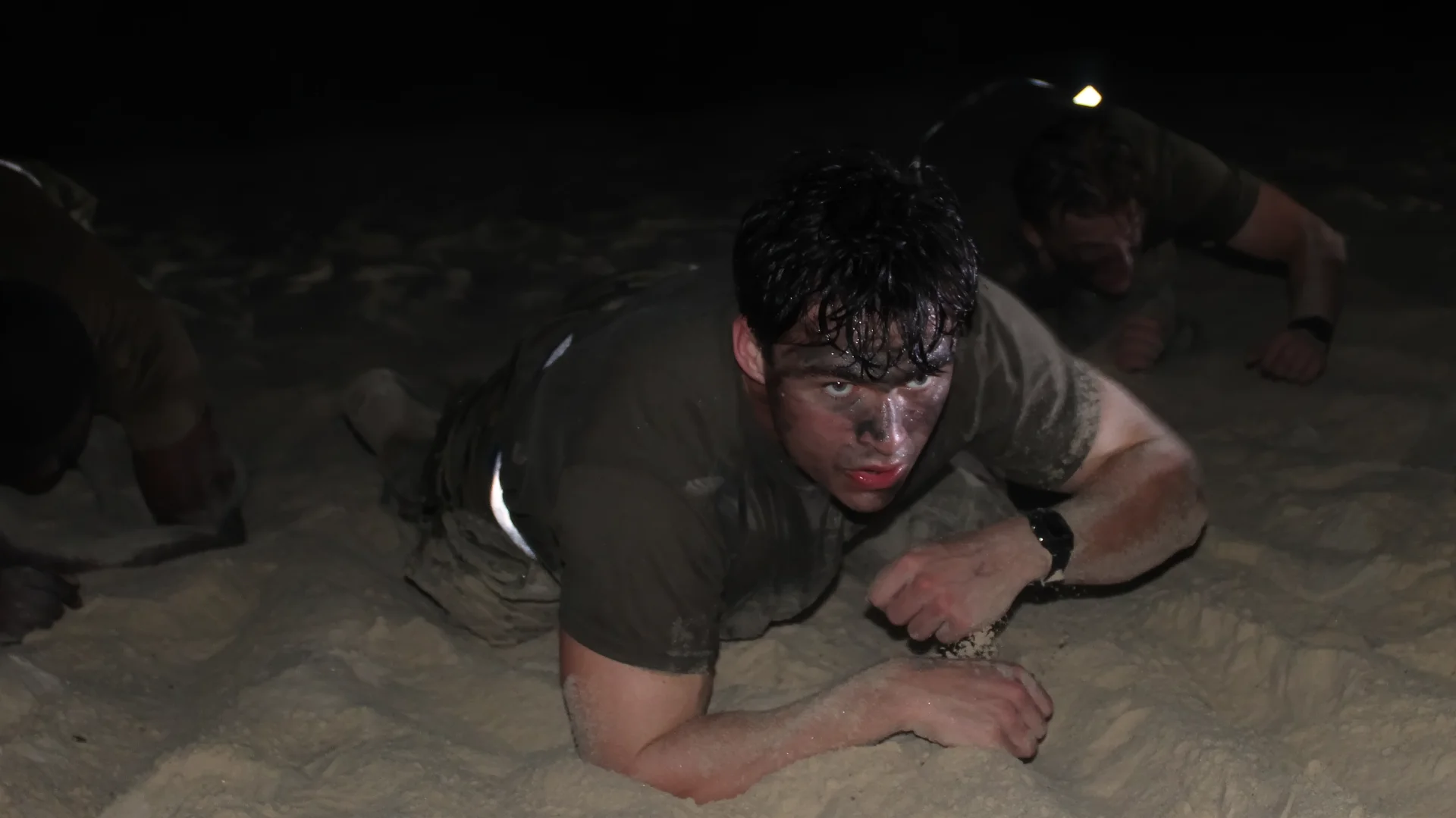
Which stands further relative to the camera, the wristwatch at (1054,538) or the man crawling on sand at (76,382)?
the man crawling on sand at (76,382)

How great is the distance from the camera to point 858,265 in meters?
1.69

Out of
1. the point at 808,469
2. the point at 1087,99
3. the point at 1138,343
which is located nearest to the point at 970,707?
the point at 808,469

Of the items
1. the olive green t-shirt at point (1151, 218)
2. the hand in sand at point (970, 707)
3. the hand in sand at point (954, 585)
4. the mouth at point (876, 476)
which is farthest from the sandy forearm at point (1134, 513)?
the olive green t-shirt at point (1151, 218)

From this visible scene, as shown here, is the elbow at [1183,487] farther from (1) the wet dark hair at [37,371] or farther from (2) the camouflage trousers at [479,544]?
(1) the wet dark hair at [37,371]

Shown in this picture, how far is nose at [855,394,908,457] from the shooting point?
1792 mm

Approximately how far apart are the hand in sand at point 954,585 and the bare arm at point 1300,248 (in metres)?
1.80

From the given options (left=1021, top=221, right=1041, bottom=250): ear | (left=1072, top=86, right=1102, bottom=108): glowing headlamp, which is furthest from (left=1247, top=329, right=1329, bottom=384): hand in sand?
(left=1072, top=86, right=1102, bottom=108): glowing headlamp

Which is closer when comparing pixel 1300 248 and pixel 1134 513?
pixel 1134 513

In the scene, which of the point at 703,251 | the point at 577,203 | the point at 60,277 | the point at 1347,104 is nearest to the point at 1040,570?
the point at 60,277

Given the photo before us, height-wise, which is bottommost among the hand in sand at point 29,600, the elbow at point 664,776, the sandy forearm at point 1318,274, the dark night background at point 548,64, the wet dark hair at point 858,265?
the dark night background at point 548,64

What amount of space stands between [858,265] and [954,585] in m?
0.57

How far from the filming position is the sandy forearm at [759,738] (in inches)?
72.3

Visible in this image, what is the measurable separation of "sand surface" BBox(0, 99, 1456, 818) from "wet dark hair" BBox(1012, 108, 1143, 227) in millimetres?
519

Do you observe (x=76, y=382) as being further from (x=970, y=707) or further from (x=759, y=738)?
(x=970, y=707)
